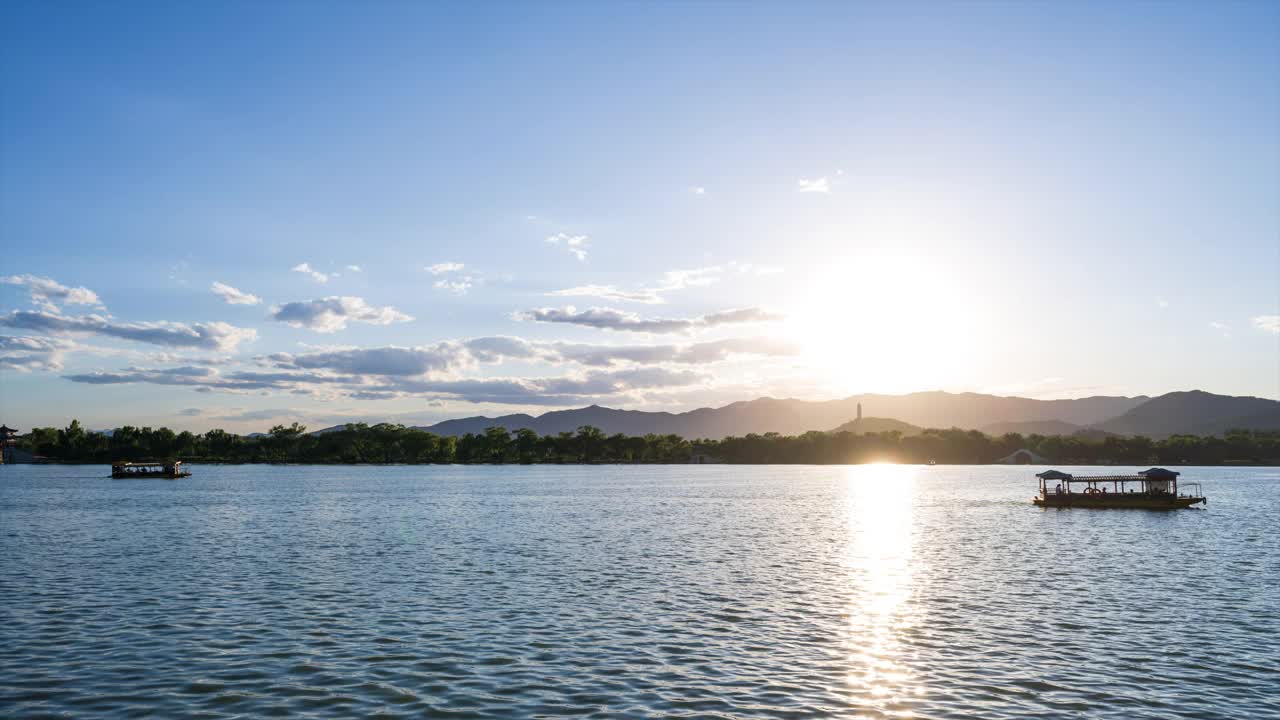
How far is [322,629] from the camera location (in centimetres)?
3522

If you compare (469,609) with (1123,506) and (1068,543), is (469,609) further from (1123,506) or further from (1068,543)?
(1123,506)

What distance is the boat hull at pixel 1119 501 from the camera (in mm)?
112938

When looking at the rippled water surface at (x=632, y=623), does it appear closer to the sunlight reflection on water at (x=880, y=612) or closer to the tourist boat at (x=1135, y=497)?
the sunlight reflection on water at (x=880, y=612)

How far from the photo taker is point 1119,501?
117188 millimetres

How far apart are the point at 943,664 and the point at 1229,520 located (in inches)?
3553

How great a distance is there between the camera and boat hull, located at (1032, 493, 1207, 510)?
113m

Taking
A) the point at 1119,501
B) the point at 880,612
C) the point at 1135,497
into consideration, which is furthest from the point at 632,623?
the point at 1135,497

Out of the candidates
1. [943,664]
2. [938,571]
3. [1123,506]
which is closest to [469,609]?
[943,664]

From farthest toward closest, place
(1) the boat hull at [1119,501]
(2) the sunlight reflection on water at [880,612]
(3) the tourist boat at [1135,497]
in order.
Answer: (3) the tourist boat at [1135,497] < (1) the boat hull at [1119,501] < (2) the sunlight reflection on water at [880,612]

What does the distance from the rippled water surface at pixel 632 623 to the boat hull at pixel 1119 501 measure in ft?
119

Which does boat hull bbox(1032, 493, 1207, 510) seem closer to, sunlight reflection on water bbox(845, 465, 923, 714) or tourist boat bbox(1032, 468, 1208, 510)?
tourist boat bbox(1032, 468, 1208, 510)

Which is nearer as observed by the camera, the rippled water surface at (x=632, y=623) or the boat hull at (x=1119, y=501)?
the rippled water surface at (x=632, y=623)

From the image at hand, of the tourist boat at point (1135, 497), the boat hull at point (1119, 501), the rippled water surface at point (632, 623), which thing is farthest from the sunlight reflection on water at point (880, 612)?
the boat hull at point (1119, 501)

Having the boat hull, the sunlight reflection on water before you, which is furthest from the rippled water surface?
the boat hull
